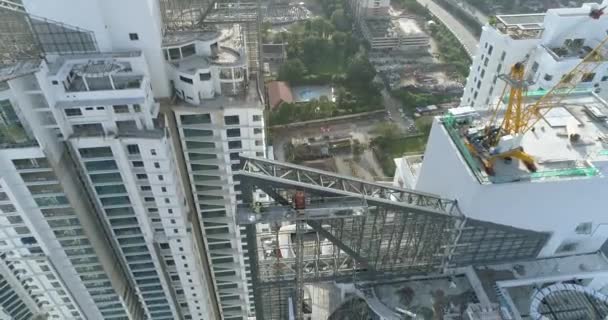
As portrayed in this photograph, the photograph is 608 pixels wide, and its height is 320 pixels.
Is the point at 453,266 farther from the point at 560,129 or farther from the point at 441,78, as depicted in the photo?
the point at 441,78

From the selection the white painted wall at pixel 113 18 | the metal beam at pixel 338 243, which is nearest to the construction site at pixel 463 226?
the metal beam at pixel 338 243

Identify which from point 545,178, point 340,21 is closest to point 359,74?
point 340,21

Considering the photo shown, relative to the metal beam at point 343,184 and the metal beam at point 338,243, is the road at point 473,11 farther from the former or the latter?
the metal beam at point 338,243

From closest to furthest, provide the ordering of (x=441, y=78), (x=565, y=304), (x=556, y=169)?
1. (x=556, y=169)
2. (x=565, y=304)
3. (x=441, y=78)

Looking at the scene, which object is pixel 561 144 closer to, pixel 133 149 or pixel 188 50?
pixel 188 50

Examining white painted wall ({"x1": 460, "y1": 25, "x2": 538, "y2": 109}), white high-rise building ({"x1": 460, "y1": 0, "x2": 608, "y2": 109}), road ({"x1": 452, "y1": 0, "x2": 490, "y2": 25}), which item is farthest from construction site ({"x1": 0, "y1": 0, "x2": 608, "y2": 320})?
road ({"x1": 452, "y1": 0, "x2": 490, "y2": 25})

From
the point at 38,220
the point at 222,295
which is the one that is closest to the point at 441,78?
the point at 222,295

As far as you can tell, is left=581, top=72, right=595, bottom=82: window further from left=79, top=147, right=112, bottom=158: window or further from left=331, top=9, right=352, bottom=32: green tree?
left=331, top=9, right=352, bottom=32: green tree
